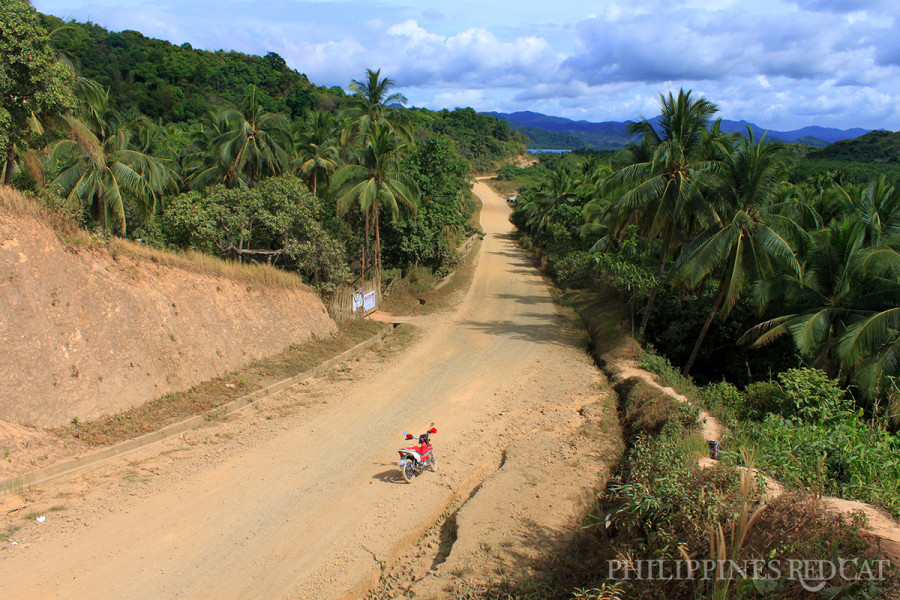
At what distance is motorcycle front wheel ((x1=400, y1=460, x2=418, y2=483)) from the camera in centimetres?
1026

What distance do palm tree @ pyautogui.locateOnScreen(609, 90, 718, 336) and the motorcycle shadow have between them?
12.6 meters

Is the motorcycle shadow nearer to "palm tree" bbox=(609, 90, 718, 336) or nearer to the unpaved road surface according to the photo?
the unpaved road surface

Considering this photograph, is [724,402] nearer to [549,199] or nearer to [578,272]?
[578,272]

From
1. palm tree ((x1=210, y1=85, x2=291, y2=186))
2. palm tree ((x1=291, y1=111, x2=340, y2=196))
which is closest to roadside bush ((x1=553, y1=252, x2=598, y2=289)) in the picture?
palm tree ((x1=291, y1=111, x2=340, y2=196))

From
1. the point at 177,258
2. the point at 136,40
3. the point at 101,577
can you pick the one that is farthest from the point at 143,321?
the point at 136,40

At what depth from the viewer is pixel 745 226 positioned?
54.2ft

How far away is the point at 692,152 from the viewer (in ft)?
61.4

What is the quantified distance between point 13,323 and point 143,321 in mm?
2553

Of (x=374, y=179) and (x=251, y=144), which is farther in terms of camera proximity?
(x=251, y=144)

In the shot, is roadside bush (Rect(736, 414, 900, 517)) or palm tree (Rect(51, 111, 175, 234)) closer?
roadside bush (Rect(736, 414, 900, 517))

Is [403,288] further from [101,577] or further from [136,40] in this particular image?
[136,40]

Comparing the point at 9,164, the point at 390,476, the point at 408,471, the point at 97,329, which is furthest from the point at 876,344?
the point at 9,164

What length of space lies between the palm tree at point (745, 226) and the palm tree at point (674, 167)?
46.0 inches

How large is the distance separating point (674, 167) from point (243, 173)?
18.7 meters
